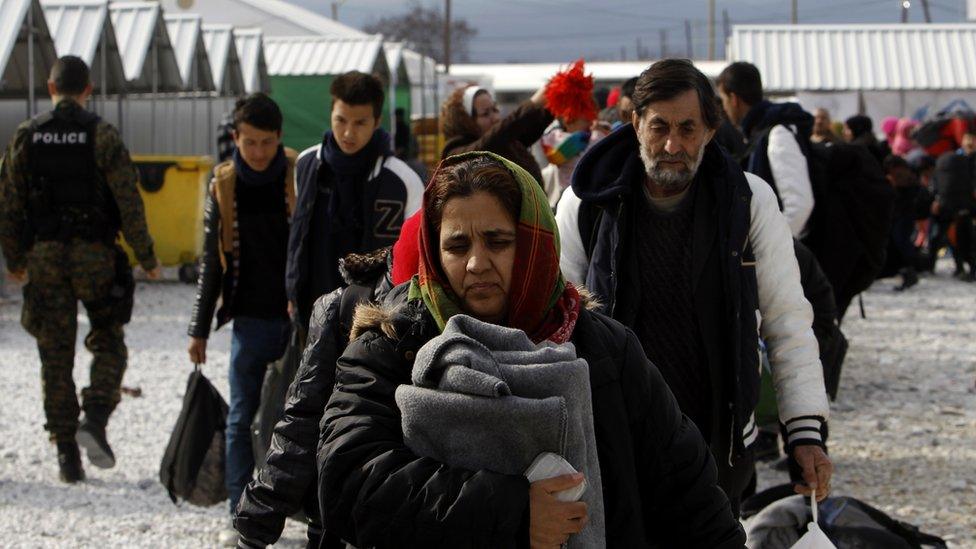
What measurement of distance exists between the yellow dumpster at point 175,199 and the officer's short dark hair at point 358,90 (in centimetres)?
1072

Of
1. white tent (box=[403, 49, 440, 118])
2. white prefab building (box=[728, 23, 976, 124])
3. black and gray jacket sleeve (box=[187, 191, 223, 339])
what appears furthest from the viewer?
white tent (box=[403, 49, 440, 118])

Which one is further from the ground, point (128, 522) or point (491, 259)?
point (491, 259)

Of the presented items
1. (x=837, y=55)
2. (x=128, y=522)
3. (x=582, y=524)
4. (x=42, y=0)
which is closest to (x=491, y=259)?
(x=582, y=524)

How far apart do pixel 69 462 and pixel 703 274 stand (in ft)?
13.8

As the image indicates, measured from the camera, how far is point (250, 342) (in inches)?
230

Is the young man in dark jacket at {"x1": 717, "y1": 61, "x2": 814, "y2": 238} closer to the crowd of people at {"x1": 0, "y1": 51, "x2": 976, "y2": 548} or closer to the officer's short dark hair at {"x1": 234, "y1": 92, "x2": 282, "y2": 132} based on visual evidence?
the crowd of people at {"x1": 0, "y1": 51, "x2": 976, "y2": 548}

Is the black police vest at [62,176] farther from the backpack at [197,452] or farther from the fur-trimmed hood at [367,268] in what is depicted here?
the fur-trimmed hood at [367,268]

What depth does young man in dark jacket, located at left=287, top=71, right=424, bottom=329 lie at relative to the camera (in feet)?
16.9

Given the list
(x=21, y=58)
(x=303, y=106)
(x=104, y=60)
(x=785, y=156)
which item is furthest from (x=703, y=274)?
(x=303, y=106)

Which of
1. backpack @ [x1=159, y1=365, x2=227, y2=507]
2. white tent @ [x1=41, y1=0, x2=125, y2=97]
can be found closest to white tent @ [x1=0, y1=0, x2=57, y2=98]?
white tent @ [x1=41, y1=0, x2=125, y2=97]

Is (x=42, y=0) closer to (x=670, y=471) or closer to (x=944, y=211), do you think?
(x=944, y=211)

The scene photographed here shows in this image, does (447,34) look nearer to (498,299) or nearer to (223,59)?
(223,59)

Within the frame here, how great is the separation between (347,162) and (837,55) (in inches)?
962

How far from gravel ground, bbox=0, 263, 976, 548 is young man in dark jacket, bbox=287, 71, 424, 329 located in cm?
125
